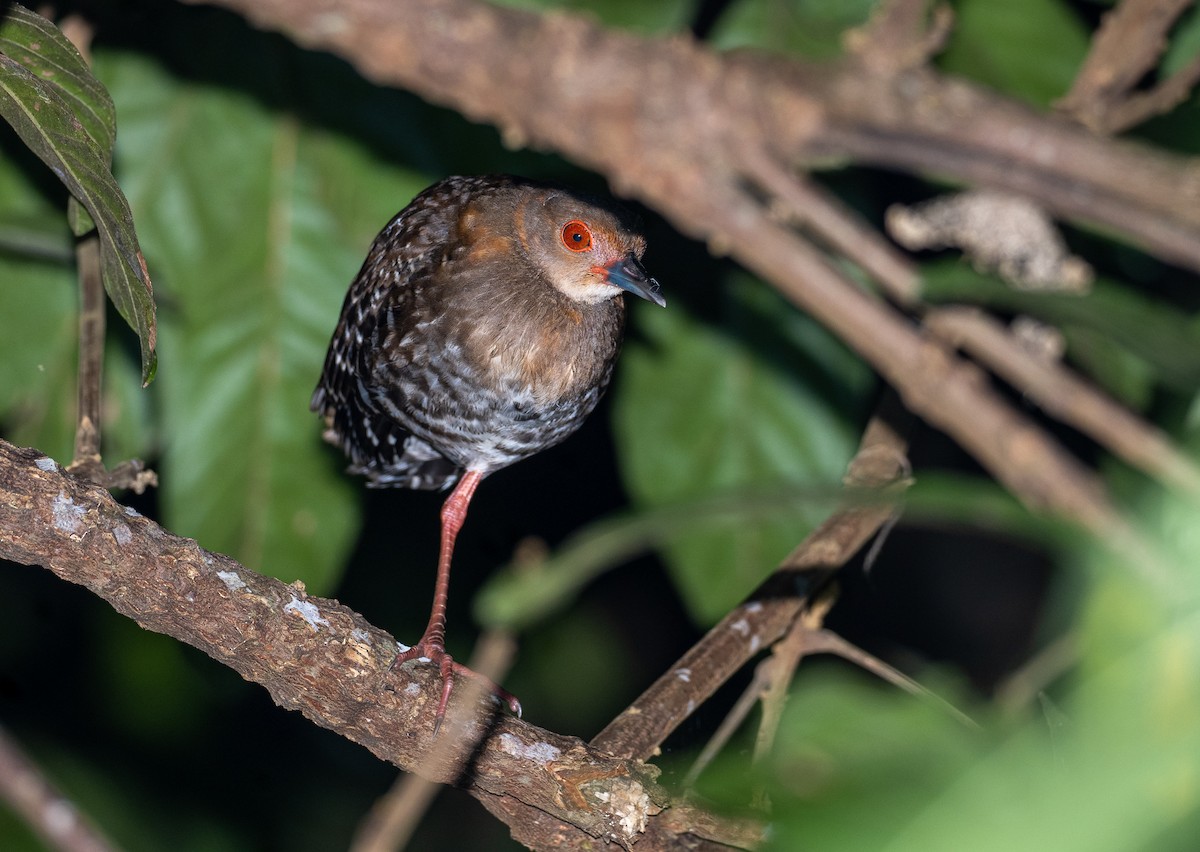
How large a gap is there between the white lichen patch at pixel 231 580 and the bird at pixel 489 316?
86 cm

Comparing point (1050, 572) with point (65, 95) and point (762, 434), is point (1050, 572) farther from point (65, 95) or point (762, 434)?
point (65, 95)

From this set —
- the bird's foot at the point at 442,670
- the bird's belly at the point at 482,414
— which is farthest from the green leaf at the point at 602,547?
A: the bird's belly at the point at 482,414

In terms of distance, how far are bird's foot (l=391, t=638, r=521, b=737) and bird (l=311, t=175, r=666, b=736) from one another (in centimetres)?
1

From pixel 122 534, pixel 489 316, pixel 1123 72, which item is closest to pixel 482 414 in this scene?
pixel 489 316

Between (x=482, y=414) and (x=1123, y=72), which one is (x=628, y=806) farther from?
(x=1123, y=72)

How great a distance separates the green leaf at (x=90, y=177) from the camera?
6.83ft

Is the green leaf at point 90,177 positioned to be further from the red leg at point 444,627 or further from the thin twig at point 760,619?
the thin twig at point 760,619

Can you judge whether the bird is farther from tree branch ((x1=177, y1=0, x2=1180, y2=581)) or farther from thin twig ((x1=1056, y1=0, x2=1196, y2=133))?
tree branch ((x1=177, y1=0, x2=1180, y2=581))

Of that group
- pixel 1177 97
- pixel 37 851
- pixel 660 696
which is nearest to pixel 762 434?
pixel 660 696

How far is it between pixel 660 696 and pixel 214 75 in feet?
7.18

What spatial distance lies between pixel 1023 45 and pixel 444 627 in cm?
230

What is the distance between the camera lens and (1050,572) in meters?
5.36

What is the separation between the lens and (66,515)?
2.34 metres

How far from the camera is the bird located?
3416 mm
